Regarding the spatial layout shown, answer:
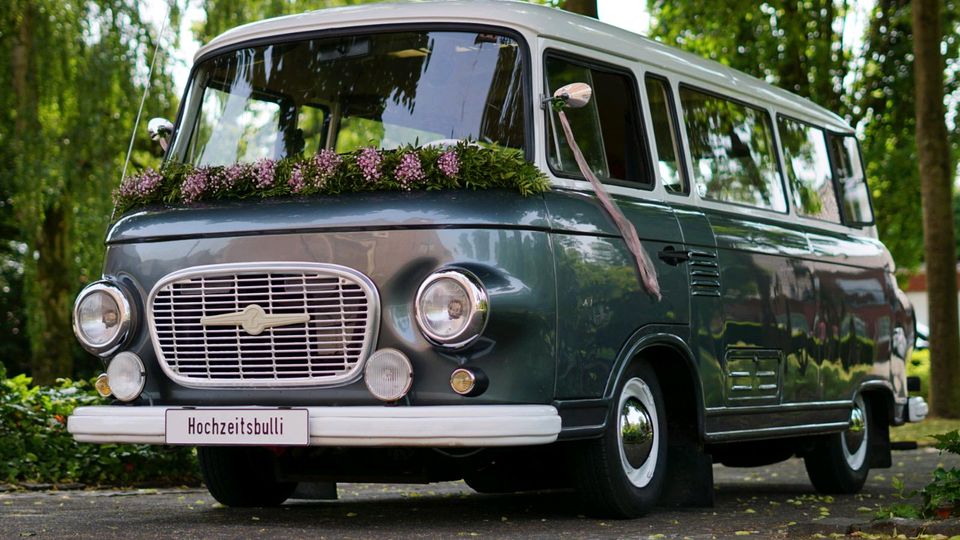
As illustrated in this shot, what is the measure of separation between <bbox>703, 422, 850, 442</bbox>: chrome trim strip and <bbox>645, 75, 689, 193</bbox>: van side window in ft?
4.32

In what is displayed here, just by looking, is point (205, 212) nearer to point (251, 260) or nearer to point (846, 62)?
point (251, 260)

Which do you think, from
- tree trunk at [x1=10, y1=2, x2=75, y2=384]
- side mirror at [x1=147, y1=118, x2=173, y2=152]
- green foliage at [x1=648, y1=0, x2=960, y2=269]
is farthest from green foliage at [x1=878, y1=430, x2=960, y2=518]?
green foliage at [x1=648, y1=0, x2=960, y2=269]

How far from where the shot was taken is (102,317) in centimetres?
740

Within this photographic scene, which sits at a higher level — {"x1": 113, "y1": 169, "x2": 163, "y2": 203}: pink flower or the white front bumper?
{"x1": 113, "y1": 169, "x2": 163, "y2": 203}: pink flower

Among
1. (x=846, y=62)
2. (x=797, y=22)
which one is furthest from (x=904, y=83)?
(x=797, y=22)

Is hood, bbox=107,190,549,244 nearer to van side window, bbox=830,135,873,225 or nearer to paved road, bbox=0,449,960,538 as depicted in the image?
paved road, bbox=0,449,960,538

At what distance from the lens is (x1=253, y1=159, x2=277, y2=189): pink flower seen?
7324 mm

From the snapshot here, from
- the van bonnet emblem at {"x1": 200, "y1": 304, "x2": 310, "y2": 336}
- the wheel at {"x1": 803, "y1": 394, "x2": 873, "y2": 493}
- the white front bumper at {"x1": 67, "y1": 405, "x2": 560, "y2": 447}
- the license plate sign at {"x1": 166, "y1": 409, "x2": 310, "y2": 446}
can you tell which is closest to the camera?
the white front bumper at {"x1": 67, "y1": 405, "x2": 560, "y2": 447}

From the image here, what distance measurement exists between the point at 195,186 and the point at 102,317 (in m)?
0.76

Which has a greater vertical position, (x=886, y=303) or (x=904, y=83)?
(x=904, y=83)

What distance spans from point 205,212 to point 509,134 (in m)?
1.46

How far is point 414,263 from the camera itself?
22.2 feet

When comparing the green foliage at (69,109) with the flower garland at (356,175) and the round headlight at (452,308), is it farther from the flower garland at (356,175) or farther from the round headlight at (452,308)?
the round headlight at (452,308)

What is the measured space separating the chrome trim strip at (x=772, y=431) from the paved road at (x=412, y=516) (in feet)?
1.35
